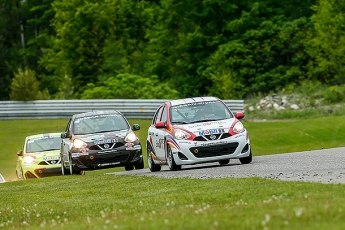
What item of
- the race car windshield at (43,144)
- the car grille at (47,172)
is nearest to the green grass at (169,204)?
the car grille at (47,172)

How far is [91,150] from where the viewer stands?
79.6ft

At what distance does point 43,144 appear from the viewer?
29.7 metres

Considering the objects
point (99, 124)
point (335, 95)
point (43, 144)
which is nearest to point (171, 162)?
point (99, 124)

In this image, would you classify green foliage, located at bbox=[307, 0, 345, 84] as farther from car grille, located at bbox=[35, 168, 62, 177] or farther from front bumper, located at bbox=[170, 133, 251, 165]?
front bumper, located at bbox=[170, 133, 251, 165]

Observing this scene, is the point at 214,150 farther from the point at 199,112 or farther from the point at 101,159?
the point at 101,159

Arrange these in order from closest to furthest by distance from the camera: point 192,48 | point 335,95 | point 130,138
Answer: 1. point 130,138
2. point 335,95
3. point 192,48

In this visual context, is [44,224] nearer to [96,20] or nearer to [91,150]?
[91,150]

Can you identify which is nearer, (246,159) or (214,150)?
(214,150)

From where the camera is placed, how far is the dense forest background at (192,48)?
59.9 m

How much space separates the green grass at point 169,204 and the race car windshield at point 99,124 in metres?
2.26

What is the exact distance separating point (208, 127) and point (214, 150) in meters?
0.50

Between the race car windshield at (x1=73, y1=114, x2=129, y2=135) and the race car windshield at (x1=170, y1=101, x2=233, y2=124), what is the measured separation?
125 inches

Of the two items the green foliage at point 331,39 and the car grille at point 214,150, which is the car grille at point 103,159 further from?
the green foliage at point 331,39

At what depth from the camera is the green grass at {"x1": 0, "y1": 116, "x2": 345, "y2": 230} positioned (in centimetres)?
906
